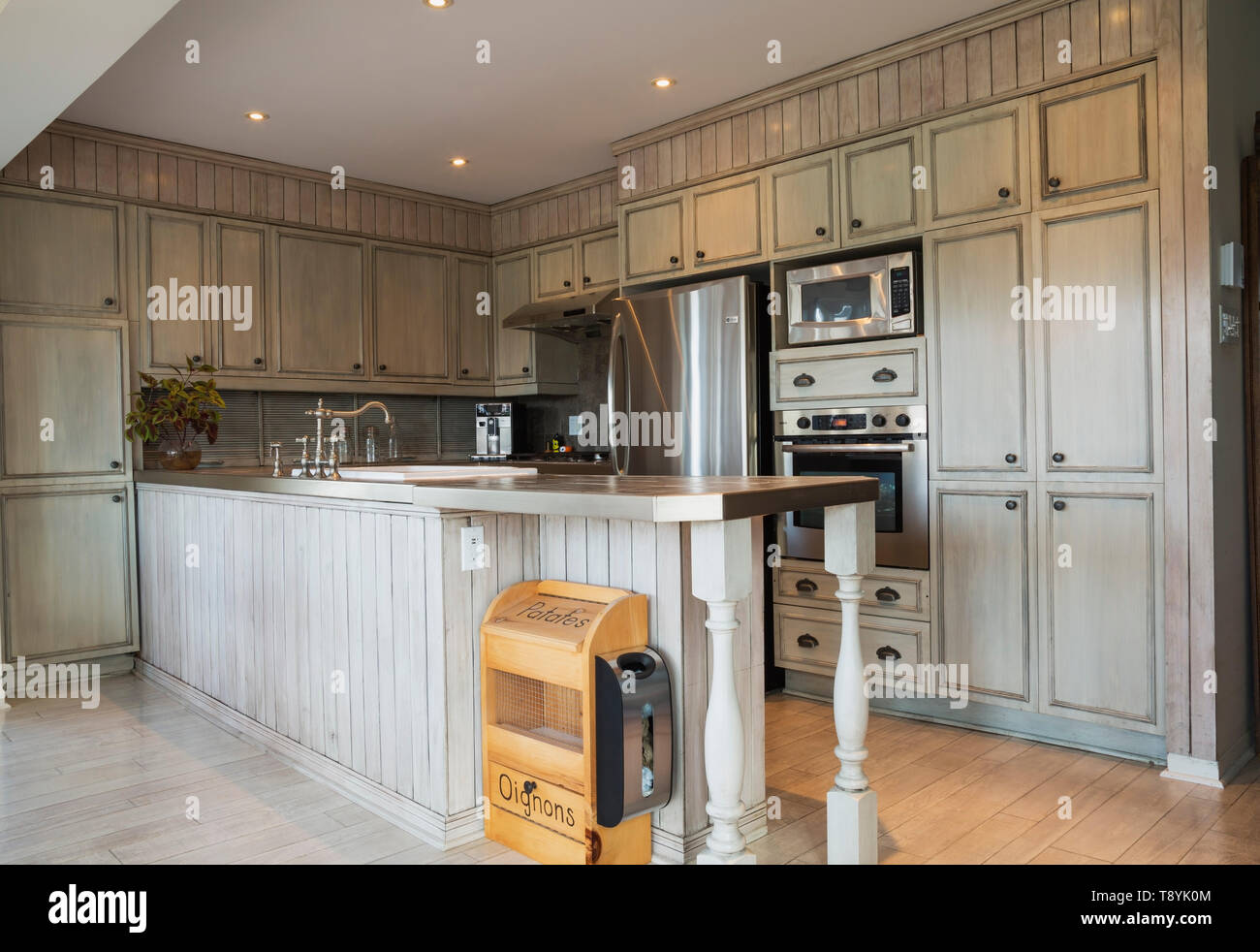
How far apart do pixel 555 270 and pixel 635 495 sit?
3825mm

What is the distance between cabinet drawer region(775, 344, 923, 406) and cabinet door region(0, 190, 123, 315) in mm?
3152

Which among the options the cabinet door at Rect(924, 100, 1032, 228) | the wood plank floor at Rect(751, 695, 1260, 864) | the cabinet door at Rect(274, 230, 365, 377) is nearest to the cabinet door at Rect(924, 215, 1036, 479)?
the cabinet door at Rect(924, 100, 1032, 228)

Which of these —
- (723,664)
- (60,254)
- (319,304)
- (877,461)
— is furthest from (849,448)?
(60,254)

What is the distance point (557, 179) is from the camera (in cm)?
527

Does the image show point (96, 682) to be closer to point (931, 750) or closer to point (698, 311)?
point (698, 311)

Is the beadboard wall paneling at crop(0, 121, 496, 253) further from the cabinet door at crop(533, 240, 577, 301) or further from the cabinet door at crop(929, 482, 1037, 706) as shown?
the cabinet door at crop(929, 482, 1037, 706)

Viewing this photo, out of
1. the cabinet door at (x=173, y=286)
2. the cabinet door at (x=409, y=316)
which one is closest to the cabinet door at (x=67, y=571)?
the cabinet door at (x=173, y=286)

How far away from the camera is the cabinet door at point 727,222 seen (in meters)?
4.01

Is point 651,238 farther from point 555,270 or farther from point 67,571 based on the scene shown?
point 67,571

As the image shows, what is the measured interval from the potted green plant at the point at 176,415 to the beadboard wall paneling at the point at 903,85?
237 centimetres

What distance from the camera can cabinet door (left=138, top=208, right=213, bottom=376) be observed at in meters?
4.44

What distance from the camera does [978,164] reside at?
3285 millimetres

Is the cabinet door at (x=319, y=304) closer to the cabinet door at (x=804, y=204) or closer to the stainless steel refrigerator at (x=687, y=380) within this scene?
the stainless steel refrigerator at (x=687, y=380)

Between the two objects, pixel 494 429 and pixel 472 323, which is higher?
pixel 472 323
